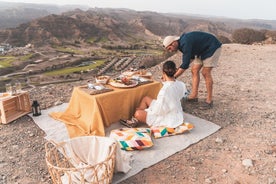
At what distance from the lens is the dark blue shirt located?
183 inches

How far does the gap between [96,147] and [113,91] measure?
1.41 m

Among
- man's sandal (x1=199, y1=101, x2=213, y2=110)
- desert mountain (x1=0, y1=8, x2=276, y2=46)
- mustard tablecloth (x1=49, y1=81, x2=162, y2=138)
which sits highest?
mustard tablecloth (x1=49, y1=81, x2=162, y2=138)

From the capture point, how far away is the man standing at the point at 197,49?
463cm

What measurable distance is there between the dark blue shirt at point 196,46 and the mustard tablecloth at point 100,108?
2.51 ft

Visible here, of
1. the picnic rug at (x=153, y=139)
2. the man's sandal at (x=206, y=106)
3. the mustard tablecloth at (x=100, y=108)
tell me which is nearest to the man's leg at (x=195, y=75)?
the man's sandal at (x=206, y=106)

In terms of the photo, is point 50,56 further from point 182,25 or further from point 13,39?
point 182,25

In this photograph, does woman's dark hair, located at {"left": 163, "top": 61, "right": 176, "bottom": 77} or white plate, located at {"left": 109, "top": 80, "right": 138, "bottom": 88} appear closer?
woman's dark hair, located at {"left": 163, "top": 61, "right": 176, "bottom": 77}

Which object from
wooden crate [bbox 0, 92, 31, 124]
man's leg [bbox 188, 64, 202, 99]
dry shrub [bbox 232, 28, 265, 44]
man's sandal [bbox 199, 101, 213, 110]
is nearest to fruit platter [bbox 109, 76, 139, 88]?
man's leg [bbox 188, 64, 202, 99]

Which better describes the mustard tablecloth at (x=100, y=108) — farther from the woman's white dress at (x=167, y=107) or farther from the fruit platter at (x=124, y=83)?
the woman's white dress at (x=167, y=107)

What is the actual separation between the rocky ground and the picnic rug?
3.4 inches

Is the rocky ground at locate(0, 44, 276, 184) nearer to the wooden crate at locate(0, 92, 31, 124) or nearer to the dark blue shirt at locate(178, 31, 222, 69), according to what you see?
the wooden crate at locate(0, 92, 31, 124)

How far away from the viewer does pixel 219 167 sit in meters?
3.46

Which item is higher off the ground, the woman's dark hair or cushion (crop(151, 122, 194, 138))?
the woman's dark hair

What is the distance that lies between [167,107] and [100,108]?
3.52 ft
